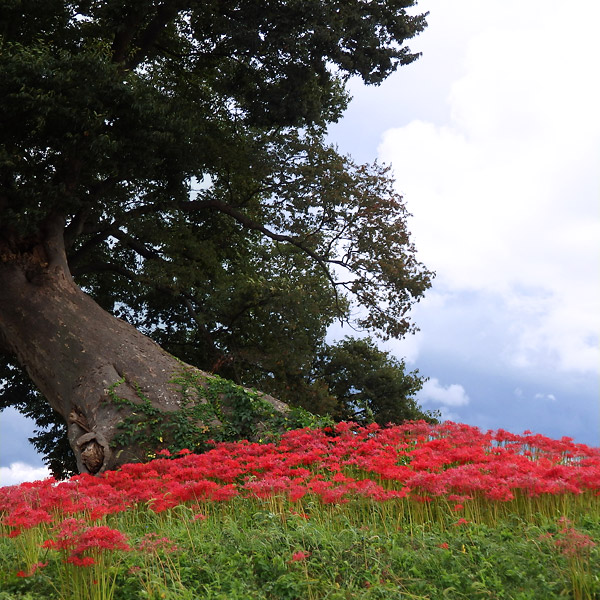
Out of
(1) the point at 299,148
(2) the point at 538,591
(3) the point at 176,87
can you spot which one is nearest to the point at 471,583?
(2) the point at 538,591

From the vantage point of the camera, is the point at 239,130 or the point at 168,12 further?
the point at 239,130

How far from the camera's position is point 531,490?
19.8 ft

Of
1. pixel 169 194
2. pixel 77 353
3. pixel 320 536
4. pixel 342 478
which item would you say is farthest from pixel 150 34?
pixel 320 536

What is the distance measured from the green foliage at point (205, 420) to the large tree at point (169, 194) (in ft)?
0.23

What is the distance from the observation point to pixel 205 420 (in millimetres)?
11359

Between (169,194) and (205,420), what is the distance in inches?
253

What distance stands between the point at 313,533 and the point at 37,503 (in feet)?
9.80

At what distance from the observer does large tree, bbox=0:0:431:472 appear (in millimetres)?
12297

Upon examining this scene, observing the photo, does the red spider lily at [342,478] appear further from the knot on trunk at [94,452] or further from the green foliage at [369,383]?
the green foliage at [369,383]

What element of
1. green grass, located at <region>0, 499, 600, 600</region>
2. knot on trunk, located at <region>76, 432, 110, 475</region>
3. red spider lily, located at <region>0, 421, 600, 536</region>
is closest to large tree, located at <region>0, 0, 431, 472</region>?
knot on trunk, located at <region>76, 432, 110, 475</region>

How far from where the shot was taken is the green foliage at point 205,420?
11.0 meters

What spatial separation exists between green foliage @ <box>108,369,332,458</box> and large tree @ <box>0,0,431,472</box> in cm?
7

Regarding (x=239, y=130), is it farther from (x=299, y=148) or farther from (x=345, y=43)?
(x=345, y=43)

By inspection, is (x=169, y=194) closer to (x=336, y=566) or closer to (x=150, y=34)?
(x=150, y=34)
